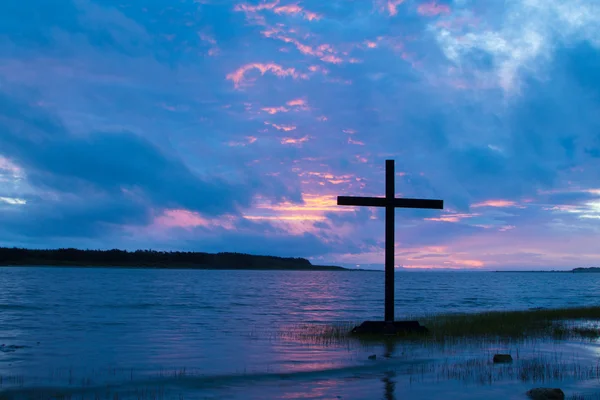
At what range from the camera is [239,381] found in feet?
43.4

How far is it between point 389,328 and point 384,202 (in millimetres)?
4377

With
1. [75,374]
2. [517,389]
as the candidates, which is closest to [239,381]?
[75,374]

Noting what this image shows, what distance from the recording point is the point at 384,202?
18578 mm

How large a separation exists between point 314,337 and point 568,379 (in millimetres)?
10550

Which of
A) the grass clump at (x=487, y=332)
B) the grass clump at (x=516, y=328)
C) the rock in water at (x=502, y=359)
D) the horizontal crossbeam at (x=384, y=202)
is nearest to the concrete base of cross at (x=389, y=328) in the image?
the grass clump at (x=487, y=332)

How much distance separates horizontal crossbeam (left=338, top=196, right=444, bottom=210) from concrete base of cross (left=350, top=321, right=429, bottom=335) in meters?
4.09

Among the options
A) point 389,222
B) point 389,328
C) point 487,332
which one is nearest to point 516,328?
point 487,332

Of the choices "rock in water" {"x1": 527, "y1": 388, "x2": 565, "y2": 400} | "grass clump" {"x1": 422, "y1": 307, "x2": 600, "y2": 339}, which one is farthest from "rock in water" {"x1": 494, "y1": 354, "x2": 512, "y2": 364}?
"grass clump" {"x1": 422, "y1": 307, "x2": 600, "y2": 339}

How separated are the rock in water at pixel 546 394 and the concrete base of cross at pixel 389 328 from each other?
869 centimetres

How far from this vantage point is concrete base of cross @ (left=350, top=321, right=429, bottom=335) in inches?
765

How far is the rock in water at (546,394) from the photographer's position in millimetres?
10414

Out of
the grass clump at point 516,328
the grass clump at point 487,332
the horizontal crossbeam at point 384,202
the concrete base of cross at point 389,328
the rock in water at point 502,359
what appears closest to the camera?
the rock in water at point 502,359

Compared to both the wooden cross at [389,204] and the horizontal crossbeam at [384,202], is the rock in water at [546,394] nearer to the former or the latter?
the wooden cross at [389,204]

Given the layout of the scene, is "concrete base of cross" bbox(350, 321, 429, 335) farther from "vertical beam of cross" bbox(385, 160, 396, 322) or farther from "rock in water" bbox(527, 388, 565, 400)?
"rock in water" bbox(527, 388, 565, 400)
